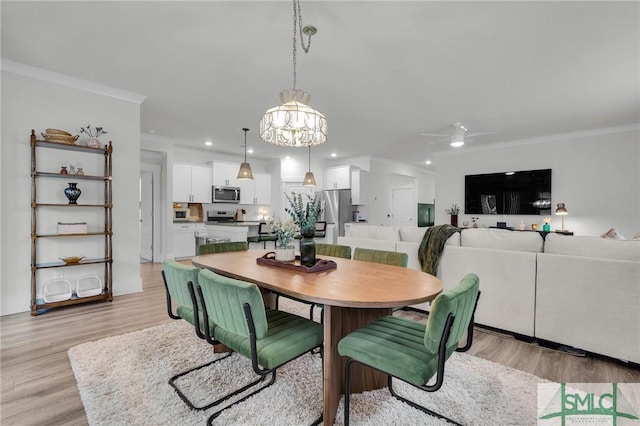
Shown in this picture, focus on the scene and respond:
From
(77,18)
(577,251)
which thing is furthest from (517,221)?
(77,18)

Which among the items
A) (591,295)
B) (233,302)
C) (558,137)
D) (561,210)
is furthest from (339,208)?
(233,302)

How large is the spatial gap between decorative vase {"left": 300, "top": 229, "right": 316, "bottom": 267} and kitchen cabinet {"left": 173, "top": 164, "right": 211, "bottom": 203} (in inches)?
204

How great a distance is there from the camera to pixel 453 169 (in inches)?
276

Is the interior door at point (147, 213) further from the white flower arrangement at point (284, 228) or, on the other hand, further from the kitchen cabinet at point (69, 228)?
the white flower arrangement at point (284, 228)

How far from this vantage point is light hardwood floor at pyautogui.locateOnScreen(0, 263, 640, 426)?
172 centimetres

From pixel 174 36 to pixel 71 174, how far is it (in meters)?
1.99

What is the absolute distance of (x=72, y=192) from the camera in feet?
10.9

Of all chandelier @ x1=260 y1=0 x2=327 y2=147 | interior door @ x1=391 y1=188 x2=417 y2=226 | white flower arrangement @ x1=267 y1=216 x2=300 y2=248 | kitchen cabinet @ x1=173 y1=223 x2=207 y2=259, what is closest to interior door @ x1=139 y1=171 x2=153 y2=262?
kitchen cabinet @ x1=173 y1=223 x2=207 y2=259

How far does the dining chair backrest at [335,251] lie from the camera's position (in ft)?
9.00

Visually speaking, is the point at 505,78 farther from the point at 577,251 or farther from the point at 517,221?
the point at 517,221

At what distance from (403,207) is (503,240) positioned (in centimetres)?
726

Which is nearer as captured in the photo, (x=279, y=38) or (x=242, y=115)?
(x=279, y=38)

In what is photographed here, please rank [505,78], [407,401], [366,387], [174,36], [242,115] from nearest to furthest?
[407,401], [366,387], [174,36], [505,78], [242,115]

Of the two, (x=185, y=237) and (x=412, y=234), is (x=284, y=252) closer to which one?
(x=412, y=234)
